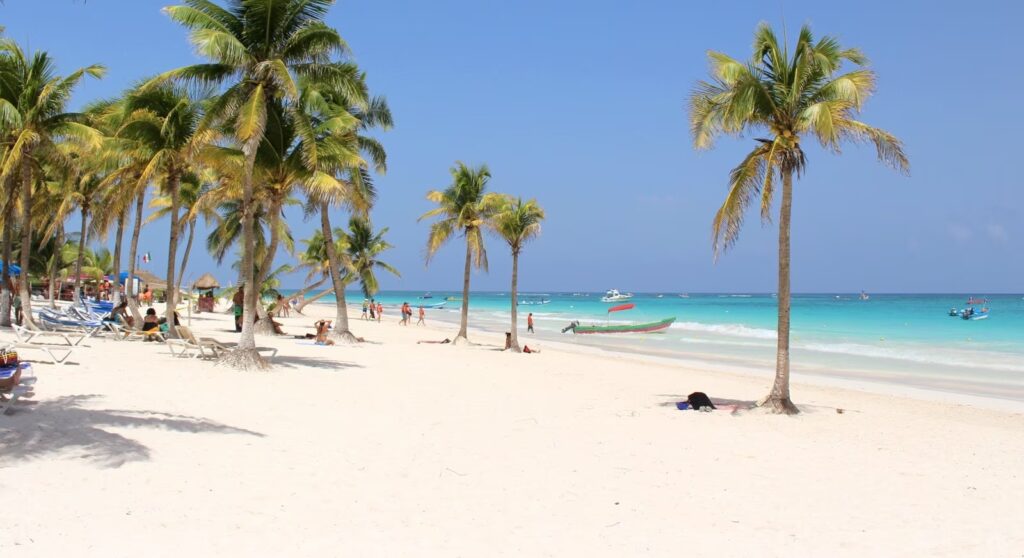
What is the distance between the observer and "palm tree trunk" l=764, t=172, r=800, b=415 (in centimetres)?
1108

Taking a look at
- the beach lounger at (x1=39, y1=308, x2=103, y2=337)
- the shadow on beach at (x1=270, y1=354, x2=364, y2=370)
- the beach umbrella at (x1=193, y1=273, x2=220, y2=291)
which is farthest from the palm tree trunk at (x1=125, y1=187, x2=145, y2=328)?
the beach umbrella at (x1=193, y1=273, x2=220, y2=291)

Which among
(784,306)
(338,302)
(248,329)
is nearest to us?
(784,306)

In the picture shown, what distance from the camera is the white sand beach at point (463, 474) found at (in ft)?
16.1

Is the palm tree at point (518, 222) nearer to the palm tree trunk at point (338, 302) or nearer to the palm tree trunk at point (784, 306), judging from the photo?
the palm tree trunk at point (338, 302)

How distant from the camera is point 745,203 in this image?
11.4 meters

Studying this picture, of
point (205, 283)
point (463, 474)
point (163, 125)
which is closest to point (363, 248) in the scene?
point (205, 283)

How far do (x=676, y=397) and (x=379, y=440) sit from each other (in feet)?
21.7

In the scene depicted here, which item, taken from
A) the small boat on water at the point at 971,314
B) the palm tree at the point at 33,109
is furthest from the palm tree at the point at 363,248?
the small boat on water at the point at 971,314

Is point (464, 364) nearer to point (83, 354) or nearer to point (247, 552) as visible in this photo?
point (83, 354)

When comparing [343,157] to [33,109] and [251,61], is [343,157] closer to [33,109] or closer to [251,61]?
[251,61]

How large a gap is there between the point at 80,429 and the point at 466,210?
18.5 meters

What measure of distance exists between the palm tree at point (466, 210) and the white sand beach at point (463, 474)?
1340 centimetres

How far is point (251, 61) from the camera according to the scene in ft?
40.6

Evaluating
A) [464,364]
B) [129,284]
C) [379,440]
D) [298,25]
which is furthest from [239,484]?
[129,284]
